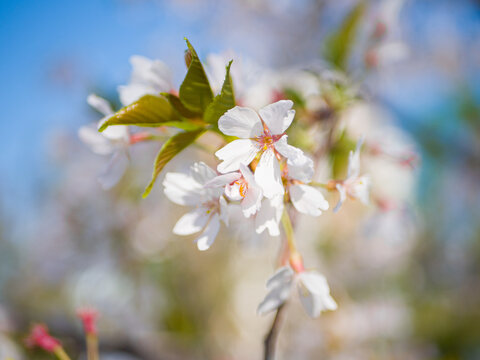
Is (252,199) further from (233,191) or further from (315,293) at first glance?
(315,293)

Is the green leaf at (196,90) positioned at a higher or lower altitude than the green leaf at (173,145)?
higher

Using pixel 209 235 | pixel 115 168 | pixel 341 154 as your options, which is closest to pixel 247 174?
pixel 209 235

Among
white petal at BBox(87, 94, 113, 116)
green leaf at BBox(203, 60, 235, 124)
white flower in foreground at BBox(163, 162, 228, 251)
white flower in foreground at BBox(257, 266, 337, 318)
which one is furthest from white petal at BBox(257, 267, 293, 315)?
white petal at BBox(87, 94, 113, 116)

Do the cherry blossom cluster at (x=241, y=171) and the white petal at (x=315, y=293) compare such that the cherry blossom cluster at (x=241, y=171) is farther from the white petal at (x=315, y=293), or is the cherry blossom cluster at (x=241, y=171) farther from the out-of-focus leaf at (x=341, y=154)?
the out-of-focus leaf at (x=341, y=154)

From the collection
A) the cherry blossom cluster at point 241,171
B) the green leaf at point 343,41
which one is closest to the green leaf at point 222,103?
the cherry blossom cluster at point 241,171

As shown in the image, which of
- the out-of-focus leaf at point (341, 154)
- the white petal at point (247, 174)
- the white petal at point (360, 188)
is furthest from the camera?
the out-of-focus leaf at point (341, 154)

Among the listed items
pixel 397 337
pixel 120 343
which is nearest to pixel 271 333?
pixel 120 343

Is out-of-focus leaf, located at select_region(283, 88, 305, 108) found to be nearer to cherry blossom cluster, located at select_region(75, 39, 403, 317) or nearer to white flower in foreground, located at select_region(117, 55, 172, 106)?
cherry blossom cluster, located at select_region(75, 39, 403, 317)
